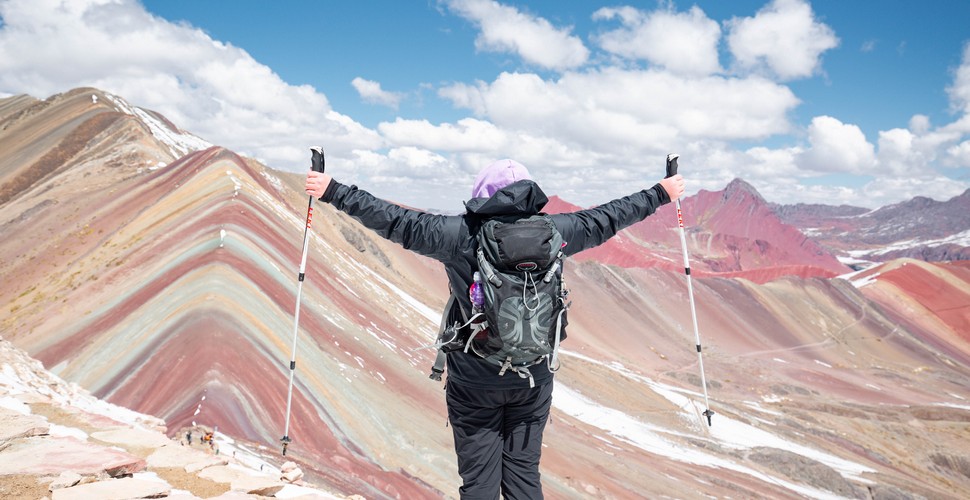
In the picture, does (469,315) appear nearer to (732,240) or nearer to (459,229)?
(459,229)

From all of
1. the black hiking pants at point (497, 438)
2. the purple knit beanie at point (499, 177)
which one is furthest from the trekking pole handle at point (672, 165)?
the black hiking pants at point (497, 438)

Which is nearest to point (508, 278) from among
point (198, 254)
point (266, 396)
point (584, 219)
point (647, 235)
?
point (584, 219)

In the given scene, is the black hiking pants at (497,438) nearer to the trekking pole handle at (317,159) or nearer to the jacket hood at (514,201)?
the jacket hood at (514,201)

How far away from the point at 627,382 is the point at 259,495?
108ft

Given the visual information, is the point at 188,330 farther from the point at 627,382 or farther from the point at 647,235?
the point at 647,235

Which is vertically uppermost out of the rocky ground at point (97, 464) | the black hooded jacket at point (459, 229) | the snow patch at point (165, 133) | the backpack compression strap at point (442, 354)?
the snow patch at point (165, 133)

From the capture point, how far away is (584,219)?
3846 millimetres

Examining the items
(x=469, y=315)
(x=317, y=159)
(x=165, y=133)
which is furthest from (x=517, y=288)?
(x=165, y=133)

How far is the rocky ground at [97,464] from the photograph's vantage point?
375 cm

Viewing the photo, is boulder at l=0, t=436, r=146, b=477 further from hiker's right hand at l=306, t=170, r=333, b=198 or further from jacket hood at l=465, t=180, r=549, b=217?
jacket hood at l=465, t=180, r=549, b=217

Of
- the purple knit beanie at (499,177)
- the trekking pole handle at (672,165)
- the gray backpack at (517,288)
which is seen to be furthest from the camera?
the trekking pole handle at (672,165)

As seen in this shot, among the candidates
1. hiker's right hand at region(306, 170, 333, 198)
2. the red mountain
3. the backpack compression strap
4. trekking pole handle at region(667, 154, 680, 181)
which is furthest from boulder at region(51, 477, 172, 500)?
the red mountain

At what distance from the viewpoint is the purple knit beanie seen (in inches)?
141

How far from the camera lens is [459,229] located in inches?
137
